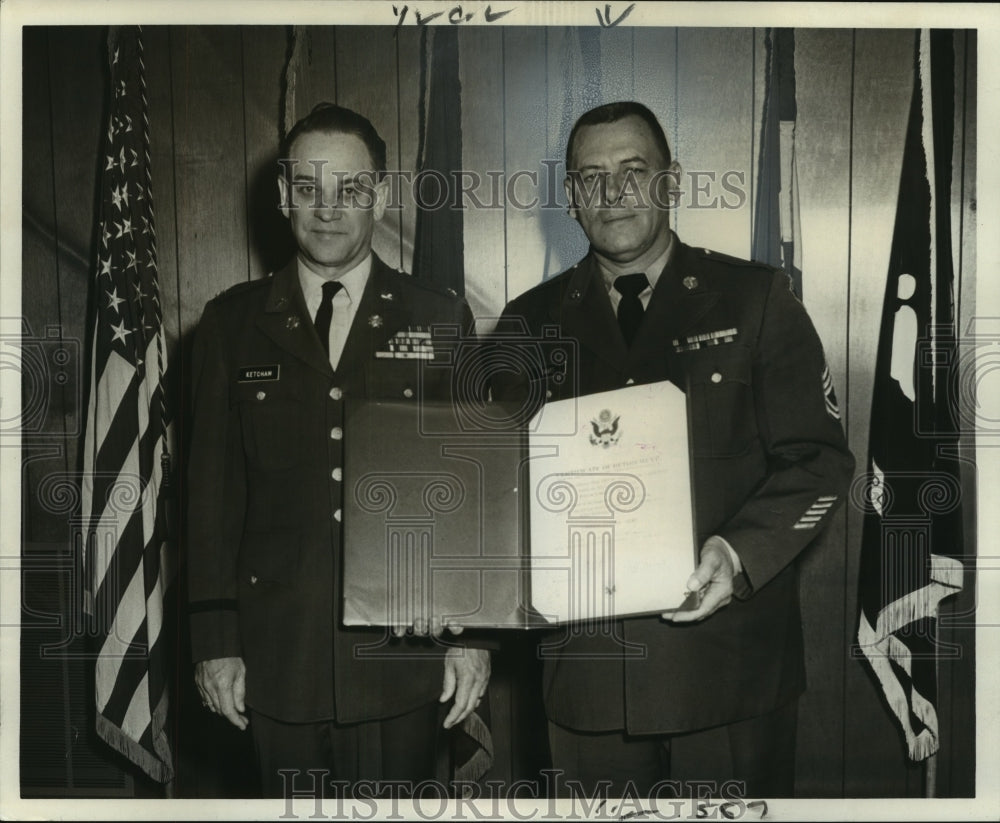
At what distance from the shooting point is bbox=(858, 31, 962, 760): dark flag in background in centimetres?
208

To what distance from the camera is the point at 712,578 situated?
1.94 m

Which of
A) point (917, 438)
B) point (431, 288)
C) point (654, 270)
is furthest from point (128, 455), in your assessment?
point (917, 438)

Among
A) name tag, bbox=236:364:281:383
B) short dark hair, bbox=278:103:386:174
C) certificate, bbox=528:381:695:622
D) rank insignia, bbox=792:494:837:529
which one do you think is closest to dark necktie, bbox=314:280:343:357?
name tag, bbox=236:364:281:383

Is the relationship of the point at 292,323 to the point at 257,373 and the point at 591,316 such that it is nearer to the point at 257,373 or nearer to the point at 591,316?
the point at 257,373

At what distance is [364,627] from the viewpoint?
6.59 feet

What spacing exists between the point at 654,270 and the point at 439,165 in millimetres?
497

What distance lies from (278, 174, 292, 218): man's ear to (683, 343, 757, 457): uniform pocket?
0.88 meters

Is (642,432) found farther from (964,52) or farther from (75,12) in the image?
(75,12)

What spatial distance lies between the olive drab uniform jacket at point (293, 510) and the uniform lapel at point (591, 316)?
228mm

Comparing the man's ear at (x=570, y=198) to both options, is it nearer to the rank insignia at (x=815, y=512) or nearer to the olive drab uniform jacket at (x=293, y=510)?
the olive drab uniform jacket at (x=293, y=510)

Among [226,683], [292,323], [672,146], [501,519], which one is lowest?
[226,683]

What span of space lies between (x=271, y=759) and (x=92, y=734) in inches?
16.2

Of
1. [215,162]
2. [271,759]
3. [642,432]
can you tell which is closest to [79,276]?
[215,162]

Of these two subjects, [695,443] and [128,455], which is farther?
[128,455]
